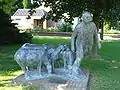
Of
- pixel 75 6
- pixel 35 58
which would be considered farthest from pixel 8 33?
pixel 35 58

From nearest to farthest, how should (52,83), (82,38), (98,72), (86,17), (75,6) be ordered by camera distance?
(52,83)
(86,17)
(82,38)
(98,72)
(75,6)

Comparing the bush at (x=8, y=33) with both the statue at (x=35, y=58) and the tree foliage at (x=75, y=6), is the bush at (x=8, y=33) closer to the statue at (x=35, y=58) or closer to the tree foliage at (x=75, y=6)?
the tree foliage at (x=75, y=6)

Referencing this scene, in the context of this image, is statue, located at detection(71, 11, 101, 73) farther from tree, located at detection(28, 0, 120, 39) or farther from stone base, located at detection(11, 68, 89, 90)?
tree, located at detection(28, 0, 120, 39)

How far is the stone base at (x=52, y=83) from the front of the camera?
8703mm

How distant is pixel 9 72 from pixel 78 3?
24.7 ft

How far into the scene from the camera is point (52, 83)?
8945 millimetres

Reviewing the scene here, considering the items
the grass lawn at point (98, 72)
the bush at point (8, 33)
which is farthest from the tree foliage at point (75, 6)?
the bush at point (8, 33)

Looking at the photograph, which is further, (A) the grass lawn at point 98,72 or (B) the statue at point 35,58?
(A) the grass lawn at point 98,72

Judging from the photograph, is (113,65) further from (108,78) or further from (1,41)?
(1,41)

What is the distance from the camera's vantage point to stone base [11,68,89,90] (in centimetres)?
870

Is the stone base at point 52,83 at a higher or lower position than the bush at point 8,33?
lower

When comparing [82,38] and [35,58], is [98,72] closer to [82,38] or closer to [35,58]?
[82,38]

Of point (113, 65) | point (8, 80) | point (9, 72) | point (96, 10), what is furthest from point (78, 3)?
point (8, 80)

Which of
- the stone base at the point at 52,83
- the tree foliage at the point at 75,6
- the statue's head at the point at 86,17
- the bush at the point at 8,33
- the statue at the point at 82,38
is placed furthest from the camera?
the bush at the point at 8,33
